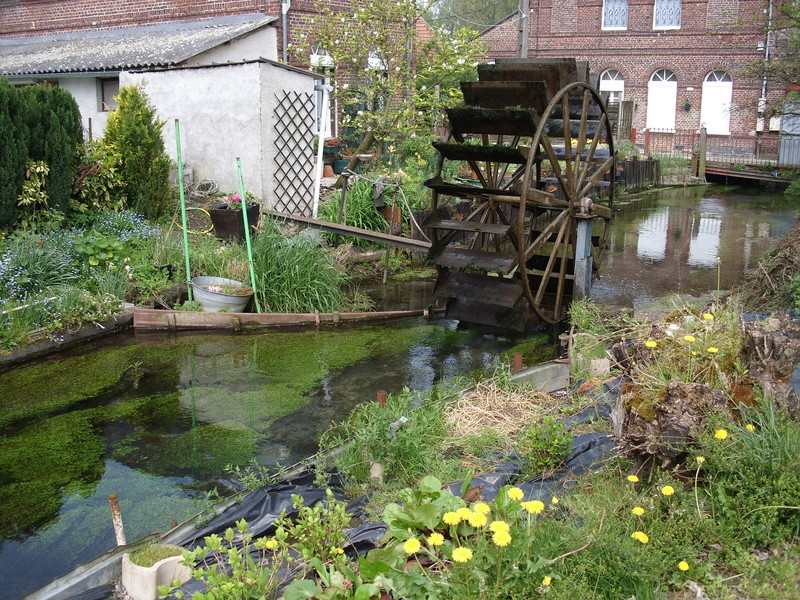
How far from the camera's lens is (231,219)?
10.1 m

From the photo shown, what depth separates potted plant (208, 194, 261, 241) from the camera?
10059mm

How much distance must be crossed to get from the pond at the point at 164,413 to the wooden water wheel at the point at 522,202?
1.74 feet

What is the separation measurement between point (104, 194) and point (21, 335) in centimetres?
320

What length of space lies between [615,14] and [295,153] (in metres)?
20.5

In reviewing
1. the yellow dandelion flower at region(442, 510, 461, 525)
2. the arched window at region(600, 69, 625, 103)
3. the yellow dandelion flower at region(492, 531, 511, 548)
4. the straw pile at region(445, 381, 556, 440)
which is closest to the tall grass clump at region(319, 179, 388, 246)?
the straw pile at region(445, 381, 556, 440)

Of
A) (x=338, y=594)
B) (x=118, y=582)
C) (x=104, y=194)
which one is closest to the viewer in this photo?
(x=338, y=594)

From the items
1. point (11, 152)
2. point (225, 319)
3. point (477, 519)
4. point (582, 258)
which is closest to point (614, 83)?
point (582, 258)

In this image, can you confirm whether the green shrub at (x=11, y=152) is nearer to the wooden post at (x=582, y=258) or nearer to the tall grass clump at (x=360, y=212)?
the tall grass clump at (x=360, y=212)

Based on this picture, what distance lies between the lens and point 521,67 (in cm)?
865

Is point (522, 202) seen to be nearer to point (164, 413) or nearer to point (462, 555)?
point (164, 413)

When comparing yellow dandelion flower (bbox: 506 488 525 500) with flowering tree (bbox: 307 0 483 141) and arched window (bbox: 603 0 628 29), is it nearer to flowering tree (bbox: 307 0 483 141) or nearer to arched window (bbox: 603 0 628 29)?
flowering tree (bbox: 307 0 483 141)

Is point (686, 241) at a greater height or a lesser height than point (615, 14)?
lesser

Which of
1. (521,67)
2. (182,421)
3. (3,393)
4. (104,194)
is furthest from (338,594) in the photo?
(104,194)

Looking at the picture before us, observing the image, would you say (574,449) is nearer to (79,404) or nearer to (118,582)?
(118,582)
